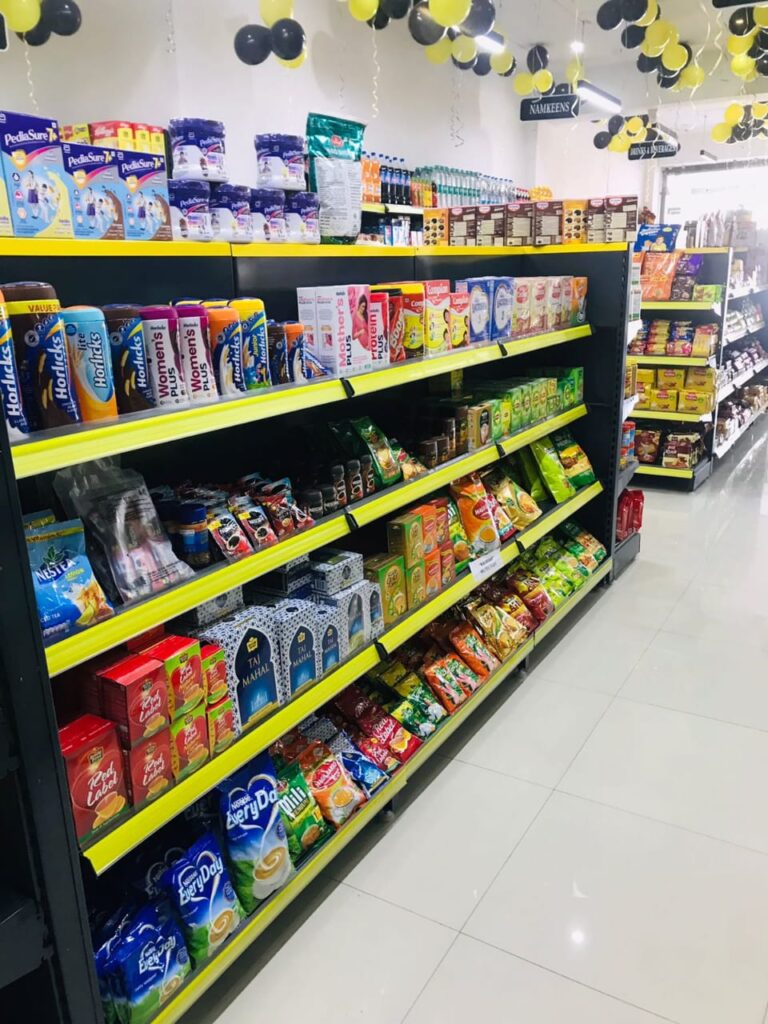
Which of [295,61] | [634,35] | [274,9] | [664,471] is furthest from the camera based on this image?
[634,35]

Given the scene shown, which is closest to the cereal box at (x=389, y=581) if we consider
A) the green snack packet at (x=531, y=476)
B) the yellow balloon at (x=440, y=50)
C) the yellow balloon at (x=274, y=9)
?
the green snack packet at (x=531, y=476)

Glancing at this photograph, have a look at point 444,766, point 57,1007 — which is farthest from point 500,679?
point 57,1007

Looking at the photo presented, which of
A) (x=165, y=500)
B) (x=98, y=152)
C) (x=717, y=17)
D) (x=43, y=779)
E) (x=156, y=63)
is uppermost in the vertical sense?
(x=717, y=17)

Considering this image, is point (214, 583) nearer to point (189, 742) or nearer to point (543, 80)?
point (189, 742)

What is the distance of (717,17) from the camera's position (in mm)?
8469

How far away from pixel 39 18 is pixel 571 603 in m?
4.05

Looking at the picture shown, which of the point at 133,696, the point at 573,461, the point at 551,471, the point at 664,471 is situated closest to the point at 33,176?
the point at 133,696

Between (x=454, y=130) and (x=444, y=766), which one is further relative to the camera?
(x=454, y=130)

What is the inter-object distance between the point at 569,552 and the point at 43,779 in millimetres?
3128

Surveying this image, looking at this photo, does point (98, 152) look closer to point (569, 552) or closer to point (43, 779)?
point (43, 779)

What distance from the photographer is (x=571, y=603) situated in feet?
12.7

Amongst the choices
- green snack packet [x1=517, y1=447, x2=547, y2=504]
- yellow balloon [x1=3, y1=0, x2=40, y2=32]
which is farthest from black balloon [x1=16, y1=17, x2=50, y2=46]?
green snack packet [x1=517, y1=447, x2=547, y2=504]

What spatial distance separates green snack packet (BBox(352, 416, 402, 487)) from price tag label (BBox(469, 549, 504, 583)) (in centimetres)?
62

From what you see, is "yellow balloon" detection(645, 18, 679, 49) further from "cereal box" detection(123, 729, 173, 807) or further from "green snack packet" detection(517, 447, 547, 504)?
"cereal box" detection(123, 729, 173, 807)
